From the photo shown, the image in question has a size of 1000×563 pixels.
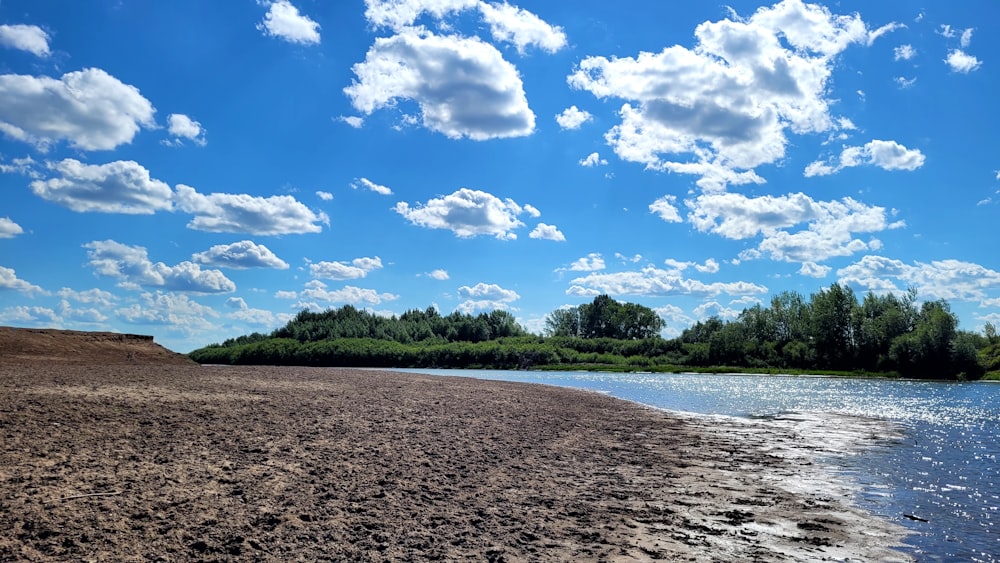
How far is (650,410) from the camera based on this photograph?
29.8 m

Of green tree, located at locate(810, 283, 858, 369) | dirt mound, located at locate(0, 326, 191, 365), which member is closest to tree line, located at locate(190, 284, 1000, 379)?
green tree, located at locate(810, 283, 858, 369)

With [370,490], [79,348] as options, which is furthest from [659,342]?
[370,490]

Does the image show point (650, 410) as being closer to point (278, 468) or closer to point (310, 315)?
point (278, 468)

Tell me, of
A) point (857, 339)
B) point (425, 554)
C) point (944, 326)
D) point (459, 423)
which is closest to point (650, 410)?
point (459, 423)

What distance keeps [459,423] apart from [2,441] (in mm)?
11315

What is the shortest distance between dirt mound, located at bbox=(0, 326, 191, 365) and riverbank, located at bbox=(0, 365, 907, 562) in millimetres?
21268

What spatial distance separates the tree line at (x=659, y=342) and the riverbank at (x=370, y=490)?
99.1 metres

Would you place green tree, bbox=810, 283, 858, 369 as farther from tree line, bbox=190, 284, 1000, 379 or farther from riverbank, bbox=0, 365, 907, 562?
riverbank, bbox=0, 365, 907, 562

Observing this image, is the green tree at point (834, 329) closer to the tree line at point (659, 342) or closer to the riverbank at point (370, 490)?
the tree line at point (659, 342)

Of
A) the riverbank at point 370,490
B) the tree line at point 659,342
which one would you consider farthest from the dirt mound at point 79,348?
the tree line at point 659,342

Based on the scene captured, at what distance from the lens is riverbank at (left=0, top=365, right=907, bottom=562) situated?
24.5 feet

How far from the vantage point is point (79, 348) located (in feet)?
134

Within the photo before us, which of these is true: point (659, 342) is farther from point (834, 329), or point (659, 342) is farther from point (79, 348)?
point (79, 348)

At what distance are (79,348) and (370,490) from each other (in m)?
40.2
